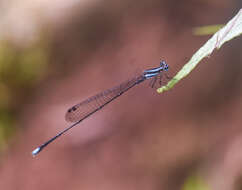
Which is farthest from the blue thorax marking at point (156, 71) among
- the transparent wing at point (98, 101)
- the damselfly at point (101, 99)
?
the transparent wing at point (98, 101)

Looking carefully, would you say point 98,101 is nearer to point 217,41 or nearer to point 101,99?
point 101,99

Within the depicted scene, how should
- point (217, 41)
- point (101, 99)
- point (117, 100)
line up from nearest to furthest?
1. point (217, 41)
2. point (101, 99)
3. point (117, 100)

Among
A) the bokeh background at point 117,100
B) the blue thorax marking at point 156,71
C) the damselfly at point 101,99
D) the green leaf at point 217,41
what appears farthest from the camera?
the bokeh background at point 117,100

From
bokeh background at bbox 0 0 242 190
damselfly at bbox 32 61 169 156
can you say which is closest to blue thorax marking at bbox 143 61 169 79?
damselfly at bbox 32 61 169 156

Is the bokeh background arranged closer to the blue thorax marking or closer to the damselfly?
the damselfly

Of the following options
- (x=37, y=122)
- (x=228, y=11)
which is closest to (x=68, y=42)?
(x=37, y=122)

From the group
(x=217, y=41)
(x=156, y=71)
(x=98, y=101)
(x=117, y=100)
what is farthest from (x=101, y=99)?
(x=217, y=41)

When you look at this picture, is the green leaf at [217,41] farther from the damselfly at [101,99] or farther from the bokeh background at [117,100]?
the bokeh background at [117,100]

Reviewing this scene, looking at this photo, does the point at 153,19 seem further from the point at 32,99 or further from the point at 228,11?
the point at 32,99
